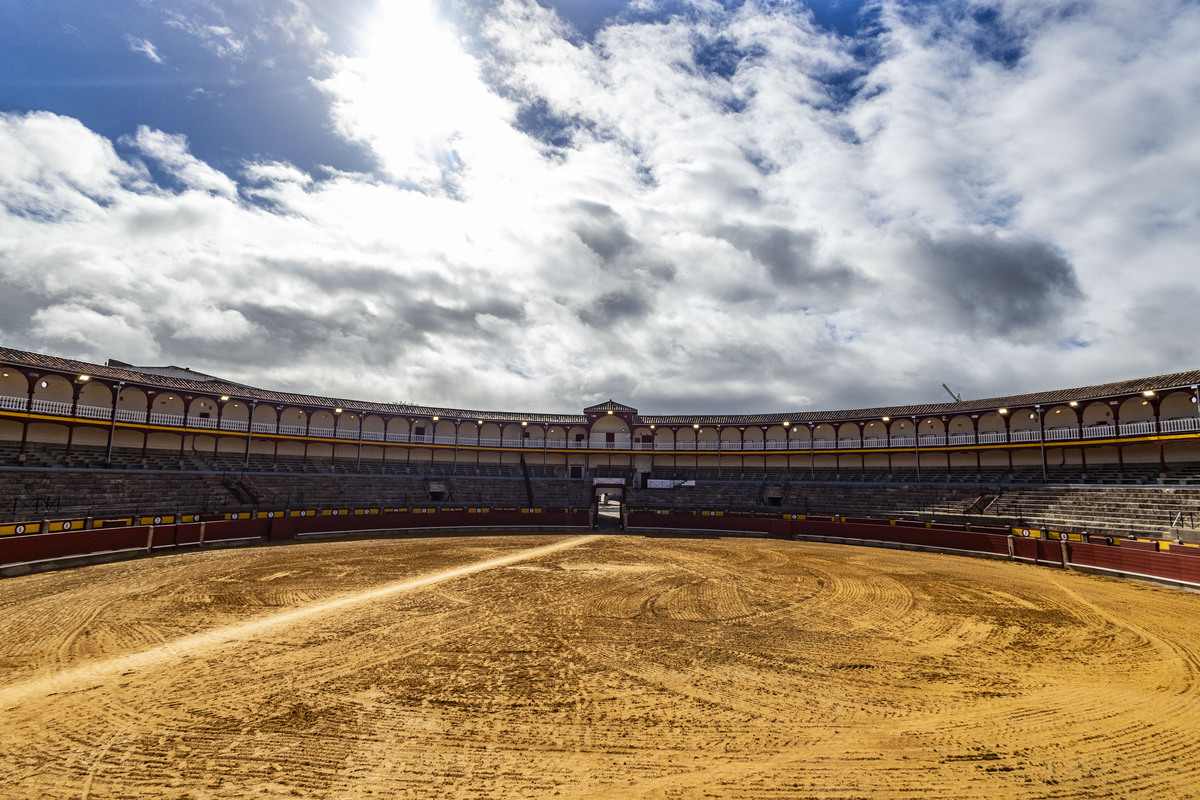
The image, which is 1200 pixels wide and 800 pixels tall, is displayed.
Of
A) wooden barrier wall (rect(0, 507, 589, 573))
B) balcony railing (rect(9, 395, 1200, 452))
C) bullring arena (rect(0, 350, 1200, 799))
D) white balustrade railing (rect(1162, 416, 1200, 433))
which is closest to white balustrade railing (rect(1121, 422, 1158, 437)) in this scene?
balcony railing (rect(9, 395, 1200, 452))

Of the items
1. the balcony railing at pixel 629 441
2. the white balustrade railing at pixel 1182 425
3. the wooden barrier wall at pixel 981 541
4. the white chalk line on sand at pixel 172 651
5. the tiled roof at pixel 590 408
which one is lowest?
the white chalk line on sand at pixel 172 651

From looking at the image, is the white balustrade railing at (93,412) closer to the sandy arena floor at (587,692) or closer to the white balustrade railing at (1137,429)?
the sandy arena floor at (587,692)

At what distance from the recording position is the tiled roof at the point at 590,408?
1161 inches

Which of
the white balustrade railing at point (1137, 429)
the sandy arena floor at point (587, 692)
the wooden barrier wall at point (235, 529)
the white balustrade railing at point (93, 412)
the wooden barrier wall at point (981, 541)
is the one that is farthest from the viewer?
the white balustrade railing at point (93, 412)

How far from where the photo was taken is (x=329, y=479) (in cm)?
3722

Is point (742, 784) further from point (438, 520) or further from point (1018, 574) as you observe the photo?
point (438, 520)

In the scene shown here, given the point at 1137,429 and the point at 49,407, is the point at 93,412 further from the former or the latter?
the point at 1137,429

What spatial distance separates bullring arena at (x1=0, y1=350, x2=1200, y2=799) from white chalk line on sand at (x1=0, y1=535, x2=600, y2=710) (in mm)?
88

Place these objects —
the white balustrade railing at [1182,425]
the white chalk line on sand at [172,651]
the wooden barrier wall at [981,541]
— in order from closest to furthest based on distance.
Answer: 1. the white chalk line on sand at [172,651]
2. the wooden barrier wall at [981,541]
3. the white balustrade railing at [1182,425]

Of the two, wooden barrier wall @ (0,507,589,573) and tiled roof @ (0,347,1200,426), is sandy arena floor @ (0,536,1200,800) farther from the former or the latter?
tiled roof @ (0,347,1200,426)

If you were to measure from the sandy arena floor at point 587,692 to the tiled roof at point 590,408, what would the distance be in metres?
20.3

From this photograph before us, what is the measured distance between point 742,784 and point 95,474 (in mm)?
35656

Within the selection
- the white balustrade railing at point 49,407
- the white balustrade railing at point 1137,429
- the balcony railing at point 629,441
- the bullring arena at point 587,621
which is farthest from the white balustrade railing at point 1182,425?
the white balustrade railing at point 49,407

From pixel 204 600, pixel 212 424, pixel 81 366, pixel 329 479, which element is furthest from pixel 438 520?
pixel 81 366
